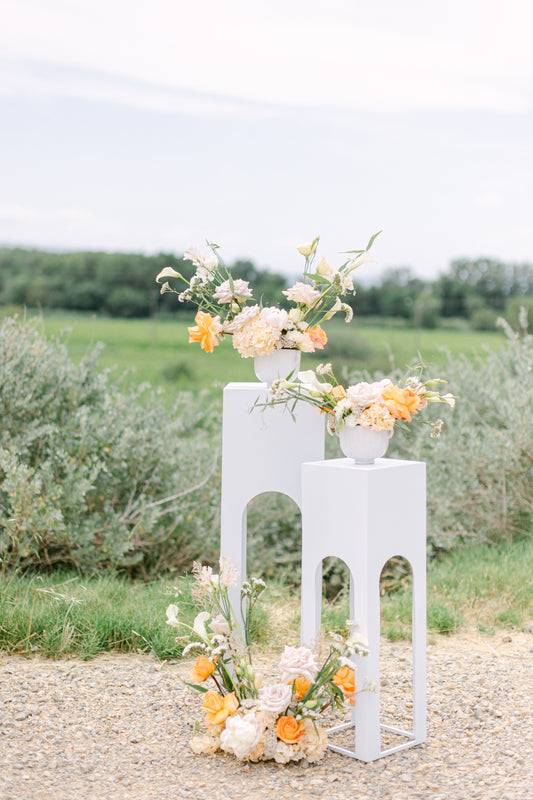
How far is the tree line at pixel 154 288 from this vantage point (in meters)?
12.4

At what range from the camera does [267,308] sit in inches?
103

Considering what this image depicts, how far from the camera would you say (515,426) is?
4.95m

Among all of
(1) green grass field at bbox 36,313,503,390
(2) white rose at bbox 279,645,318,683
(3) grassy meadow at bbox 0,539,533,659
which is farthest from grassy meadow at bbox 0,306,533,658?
(1) green grass field at bbox 36,313,503,390

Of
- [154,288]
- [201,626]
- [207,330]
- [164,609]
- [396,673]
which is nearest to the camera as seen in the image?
[201,626]

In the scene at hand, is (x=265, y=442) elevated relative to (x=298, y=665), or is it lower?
elevated

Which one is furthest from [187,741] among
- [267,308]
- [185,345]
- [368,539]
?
[185,345]

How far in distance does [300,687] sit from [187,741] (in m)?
0.43

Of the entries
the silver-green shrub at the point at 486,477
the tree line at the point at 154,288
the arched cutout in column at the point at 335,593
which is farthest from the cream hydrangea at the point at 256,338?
the tree line at the point at 154,288

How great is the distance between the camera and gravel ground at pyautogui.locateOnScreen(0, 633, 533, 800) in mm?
2203

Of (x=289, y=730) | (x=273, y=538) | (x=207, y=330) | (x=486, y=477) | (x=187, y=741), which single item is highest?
(x=207, y=330)

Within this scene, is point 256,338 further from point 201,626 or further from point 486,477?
point 486,477

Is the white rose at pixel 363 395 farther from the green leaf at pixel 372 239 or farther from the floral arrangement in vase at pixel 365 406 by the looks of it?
the green leaf at pixel 372 239

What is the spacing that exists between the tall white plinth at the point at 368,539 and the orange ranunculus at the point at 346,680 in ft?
0.07

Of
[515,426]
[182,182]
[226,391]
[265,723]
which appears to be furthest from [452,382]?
[182,182]
